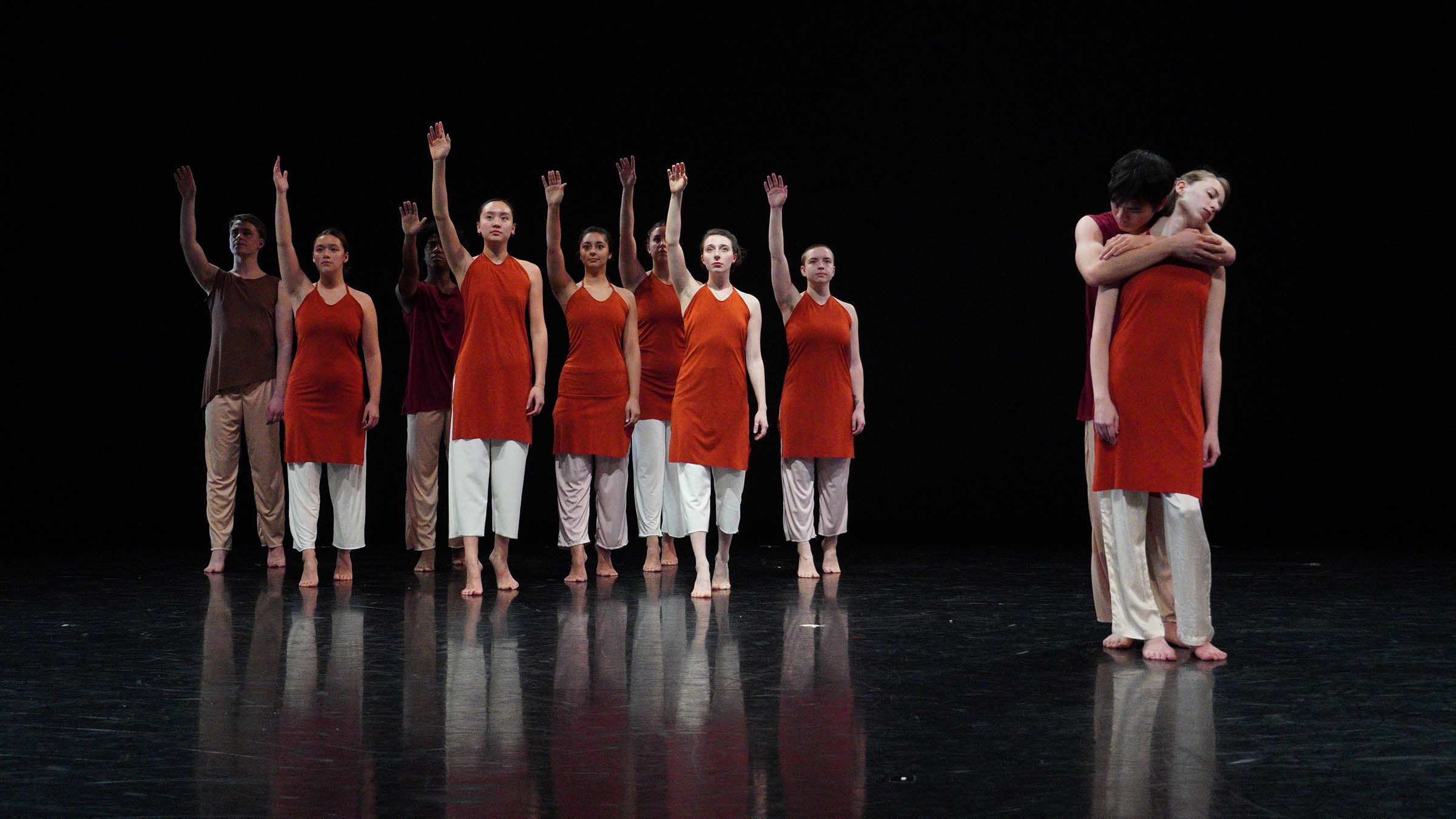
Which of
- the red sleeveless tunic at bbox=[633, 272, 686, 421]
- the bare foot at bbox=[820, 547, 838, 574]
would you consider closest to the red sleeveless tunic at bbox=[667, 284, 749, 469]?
the red sleeveless tunic at bbox=[633, 272, 686, 421]

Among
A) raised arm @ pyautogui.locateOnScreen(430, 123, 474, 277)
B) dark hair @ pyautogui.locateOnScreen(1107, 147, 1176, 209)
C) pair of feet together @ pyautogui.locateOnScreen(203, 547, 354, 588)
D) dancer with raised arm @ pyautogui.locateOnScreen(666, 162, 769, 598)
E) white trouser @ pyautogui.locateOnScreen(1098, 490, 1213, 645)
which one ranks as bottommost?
pair of feet together @ pyautogui.locateOnScreen(203, 547, 354, 588)

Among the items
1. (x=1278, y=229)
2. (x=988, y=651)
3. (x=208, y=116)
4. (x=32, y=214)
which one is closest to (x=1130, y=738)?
(x=988, y=651)

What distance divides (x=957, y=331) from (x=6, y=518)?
6.00 m

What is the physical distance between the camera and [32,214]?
Result: 796 centimetres

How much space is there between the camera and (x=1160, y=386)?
11.2 feet

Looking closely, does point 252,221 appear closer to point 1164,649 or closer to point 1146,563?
point 1146,563

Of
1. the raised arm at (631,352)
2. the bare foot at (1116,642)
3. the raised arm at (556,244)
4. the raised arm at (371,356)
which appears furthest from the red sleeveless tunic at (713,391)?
Result: the bare foot at (1116,642)

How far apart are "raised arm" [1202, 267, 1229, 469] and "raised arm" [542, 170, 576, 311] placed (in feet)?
7.77

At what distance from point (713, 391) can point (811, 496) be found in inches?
40.4

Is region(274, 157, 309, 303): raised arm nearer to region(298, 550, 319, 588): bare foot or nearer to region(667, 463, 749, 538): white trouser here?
region(298, 550, 319, 588): bare foot

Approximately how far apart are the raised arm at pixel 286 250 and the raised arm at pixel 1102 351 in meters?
3.06

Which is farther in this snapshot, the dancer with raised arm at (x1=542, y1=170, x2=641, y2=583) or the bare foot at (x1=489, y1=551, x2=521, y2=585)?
the dancer with raised arm at (x1=542, y1=170, x2=641, y2=583)

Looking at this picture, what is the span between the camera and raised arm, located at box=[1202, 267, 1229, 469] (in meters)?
3.50

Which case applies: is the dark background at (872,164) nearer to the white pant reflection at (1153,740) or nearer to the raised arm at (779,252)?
the raised arm at (779,252)
